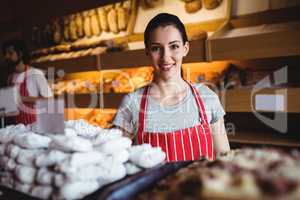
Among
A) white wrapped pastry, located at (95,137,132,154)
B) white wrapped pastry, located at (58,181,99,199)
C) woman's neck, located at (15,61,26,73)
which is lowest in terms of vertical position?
white wrapped pastry, located at (58,181,99,199)

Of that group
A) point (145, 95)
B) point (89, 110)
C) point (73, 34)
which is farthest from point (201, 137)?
point (73, 34)

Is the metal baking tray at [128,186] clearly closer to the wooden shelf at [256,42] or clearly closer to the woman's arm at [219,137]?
the woman's arm at [219,137]

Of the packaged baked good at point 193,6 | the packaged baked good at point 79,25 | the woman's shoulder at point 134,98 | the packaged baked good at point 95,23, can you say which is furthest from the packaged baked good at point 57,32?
the woman's shoulder at point 134,98

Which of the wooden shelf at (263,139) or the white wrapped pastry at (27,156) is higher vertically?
the white wrapped pastry at (27,156)

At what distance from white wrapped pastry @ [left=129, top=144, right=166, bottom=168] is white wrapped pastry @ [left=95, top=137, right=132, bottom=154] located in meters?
0.04

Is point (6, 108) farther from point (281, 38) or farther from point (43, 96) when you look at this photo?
point (281, 38)

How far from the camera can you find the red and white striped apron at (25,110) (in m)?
3.22

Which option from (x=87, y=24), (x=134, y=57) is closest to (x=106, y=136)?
(x=134, y=57)

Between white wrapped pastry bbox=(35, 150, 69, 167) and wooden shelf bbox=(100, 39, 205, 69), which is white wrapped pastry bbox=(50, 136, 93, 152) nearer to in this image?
white wrapped pastry bbox=(35, 150, 69, 167)

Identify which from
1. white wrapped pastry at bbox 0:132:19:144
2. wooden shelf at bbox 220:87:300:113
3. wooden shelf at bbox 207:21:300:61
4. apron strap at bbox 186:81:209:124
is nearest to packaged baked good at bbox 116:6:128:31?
wooden shelf at bbox 207:21:300:61

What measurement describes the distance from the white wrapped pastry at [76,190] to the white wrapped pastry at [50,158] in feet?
0.30

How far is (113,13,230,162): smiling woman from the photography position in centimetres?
155

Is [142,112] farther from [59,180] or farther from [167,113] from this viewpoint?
[59,180]

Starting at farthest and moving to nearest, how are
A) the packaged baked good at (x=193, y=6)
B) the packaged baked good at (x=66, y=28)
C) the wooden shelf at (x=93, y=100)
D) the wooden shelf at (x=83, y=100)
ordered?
the packaged baked good at (x=66, y=28), the wooden shelf at (x=83, y=100), the wooden shelf at (x=93, y=100), the packaged baked good at (x=193, y=6)
